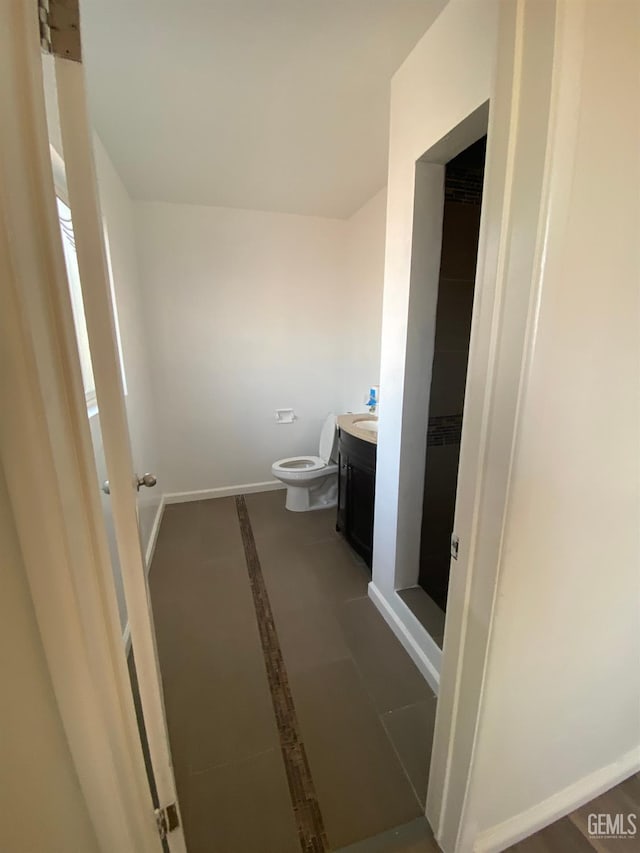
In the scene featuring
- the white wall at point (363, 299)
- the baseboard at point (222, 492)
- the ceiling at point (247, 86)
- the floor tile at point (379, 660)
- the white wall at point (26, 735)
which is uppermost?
the ceiling at point (247, 86)

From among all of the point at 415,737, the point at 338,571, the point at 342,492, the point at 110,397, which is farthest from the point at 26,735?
the point at 342,492

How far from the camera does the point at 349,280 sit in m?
3.26

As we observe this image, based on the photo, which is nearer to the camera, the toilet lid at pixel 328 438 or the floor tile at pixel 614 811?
the floor tile at pixel 614 811

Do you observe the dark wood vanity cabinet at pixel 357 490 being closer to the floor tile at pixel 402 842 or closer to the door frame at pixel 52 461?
the floor tile at pixel 402 842

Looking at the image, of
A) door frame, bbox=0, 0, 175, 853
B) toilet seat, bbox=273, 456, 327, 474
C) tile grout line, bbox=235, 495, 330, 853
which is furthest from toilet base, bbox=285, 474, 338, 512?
door frame, bbox=0, 0, 175, 853

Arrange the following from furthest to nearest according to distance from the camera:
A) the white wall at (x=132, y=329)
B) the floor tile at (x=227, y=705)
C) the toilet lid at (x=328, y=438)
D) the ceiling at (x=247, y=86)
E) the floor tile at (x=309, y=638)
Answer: the toilet lid at (x=328, y=438)
the white wall at (x=132, y=329)
the floor tile at (x=309, y=638)
the floor tile at (x=227, y=705)
the ceiling at (x=247, y=86)

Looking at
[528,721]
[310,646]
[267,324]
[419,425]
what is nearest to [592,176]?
[419,425]

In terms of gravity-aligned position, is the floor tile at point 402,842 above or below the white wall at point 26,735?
below

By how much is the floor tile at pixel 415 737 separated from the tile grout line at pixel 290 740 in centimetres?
33

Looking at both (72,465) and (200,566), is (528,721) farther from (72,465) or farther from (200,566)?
(200,566)

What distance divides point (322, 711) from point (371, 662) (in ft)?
1.08

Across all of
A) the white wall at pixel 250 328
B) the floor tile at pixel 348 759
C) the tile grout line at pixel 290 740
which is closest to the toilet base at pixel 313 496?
the white wall at pixel 250 328

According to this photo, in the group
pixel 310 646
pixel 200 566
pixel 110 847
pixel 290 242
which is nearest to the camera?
pixel 110 847

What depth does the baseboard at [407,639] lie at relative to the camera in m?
1.57
